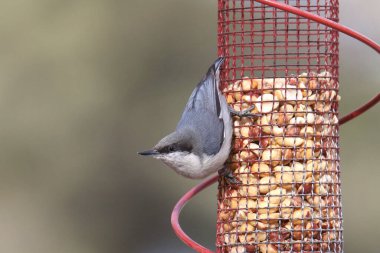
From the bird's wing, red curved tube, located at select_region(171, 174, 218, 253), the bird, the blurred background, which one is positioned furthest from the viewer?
the blurred background

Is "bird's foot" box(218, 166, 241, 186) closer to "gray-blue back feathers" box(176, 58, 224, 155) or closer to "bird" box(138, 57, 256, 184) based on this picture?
"bird" box(138, 57, 256, 184)

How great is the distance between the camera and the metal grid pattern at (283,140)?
569 cm

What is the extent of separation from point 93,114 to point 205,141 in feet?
19.1

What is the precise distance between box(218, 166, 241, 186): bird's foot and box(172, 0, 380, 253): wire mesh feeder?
39 mm

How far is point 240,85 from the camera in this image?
19.4 ft

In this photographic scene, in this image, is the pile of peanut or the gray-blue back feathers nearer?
the pile of peanut

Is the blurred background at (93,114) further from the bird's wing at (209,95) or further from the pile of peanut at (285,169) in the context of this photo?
the pile of peanut at (285,169)

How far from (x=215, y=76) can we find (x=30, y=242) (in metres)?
5.98

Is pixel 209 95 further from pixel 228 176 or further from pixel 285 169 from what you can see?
pixel 285 169

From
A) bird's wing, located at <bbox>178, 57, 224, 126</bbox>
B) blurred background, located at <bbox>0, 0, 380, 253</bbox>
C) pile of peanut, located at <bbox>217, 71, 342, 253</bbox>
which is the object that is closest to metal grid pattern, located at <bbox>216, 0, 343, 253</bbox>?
pile of peanut, located at <bbox>217, 71, 342, 253</bbox>

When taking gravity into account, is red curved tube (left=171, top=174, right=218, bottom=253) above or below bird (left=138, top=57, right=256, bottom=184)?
below

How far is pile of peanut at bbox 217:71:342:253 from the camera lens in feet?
18.6

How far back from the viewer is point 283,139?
5754 mm

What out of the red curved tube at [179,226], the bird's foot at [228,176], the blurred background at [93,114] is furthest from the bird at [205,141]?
the blurred background at [93,114]
